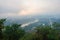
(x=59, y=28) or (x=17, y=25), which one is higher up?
(x=17, y=25)

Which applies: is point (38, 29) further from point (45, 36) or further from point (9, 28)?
point (9, 28)

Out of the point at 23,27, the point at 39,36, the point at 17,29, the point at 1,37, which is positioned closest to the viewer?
the point at 39,36

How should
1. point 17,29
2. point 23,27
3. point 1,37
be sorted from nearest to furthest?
point 1,37 → point 17,29 → point 23,27

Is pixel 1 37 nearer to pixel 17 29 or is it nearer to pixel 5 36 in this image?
pixel 5 36

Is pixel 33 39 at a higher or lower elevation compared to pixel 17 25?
lower

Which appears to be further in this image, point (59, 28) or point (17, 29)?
point (17, 29)

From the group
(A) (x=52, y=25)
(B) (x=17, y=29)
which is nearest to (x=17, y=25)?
(B) (x=17, y=29)

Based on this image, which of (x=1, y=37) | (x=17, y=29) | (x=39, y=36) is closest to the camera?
(x=39, y=36)

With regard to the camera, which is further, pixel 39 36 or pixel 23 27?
pixel 23 27

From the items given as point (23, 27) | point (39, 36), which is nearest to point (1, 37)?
point (23, 27)
